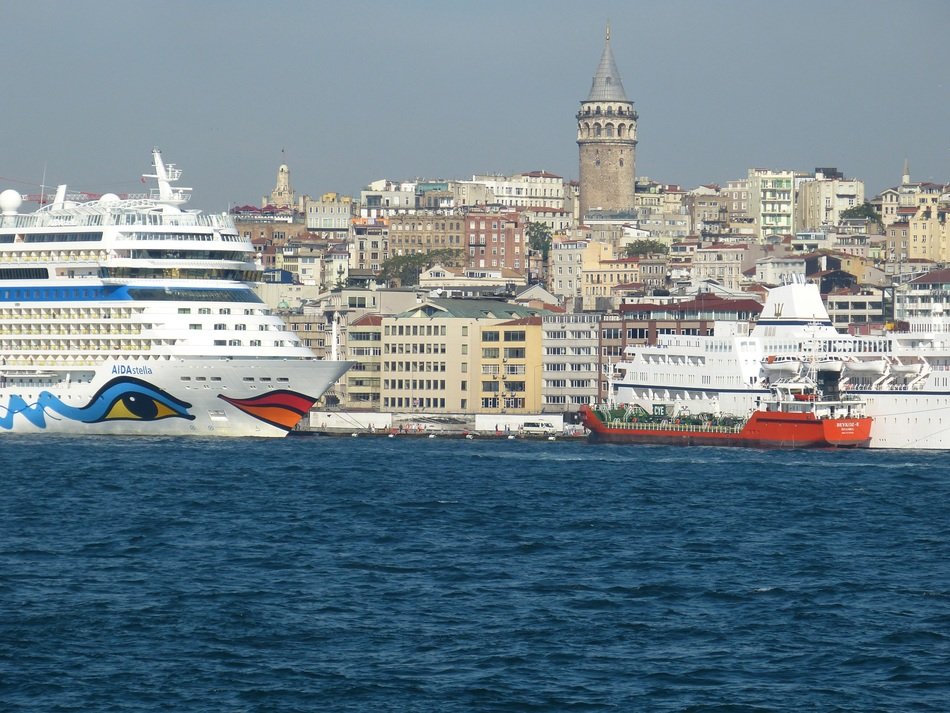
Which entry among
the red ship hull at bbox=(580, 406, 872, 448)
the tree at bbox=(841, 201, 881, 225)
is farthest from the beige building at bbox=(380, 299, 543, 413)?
the tree at bbox=(841, 201, 881, 225)

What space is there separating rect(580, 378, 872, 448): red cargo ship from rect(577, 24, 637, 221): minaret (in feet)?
315

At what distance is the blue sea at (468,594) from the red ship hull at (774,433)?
62.3 ft

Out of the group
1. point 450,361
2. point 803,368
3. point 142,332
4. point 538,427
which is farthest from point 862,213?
point 142,332

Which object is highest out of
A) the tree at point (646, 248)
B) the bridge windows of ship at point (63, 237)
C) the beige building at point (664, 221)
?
the beige building at point (664, 221)

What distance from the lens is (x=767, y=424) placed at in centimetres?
8788

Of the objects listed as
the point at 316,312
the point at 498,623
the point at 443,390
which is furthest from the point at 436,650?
the point at 316,312

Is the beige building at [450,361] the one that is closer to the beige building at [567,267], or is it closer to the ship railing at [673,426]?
the ship railing at [673,426]

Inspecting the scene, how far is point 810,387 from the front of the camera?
89.2 metres

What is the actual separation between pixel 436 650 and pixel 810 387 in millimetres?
58190

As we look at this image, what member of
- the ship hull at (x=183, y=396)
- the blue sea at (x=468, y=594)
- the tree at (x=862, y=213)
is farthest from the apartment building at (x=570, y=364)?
the tree at (x=862, y=213)

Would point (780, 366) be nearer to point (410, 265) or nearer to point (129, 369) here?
point (129, 369)

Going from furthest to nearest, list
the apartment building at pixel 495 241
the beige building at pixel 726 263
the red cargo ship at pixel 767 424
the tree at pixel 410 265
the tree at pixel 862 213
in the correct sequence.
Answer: the tree at pixel 862 213
the apartment building at pixel 495 241
the tree at pixel 410 265
the beige building at pixel 726 263
the red cargo ship at pixel 767 424

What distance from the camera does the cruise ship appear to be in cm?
8412

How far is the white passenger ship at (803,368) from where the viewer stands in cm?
8706
